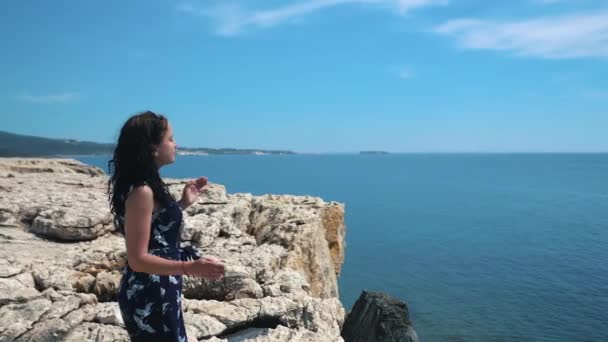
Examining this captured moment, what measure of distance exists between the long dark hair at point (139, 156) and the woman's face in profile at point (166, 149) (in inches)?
1.9

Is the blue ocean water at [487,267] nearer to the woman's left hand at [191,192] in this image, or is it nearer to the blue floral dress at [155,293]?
the woman's left hand at [191,192]

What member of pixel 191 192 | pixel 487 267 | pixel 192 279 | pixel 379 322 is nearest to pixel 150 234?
pixel 191 192

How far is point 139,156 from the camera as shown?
4.21 metres

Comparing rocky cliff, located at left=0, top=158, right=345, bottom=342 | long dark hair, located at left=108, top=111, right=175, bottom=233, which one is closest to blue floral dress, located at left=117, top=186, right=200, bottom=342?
long dark hair, located at left=108, top=111, right=175, bottom=233

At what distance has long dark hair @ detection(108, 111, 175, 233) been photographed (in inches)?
164

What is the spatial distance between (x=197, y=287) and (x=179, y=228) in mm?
5290

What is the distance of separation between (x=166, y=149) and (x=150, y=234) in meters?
0.83

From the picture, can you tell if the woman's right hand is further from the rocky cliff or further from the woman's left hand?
the rocky cliff

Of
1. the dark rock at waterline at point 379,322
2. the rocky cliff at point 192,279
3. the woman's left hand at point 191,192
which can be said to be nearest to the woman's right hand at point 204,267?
the woman's left hand at point 191,192

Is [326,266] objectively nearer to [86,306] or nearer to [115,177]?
[86,306]

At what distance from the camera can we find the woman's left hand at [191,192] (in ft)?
17.4

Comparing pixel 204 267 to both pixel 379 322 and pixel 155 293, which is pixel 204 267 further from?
pixel 379 322

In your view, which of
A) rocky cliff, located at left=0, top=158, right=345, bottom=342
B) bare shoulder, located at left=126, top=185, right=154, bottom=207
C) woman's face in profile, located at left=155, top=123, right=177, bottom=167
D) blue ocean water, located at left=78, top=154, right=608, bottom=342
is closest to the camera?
bare shoulder, located at left=126, top=185, right=154, bottom=207

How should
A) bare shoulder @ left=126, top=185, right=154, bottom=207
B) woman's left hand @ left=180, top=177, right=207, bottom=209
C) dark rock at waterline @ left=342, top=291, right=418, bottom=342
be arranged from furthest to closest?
dark rock at waterline @ left=342, top=291, right=418, bottom=342
woman's left hand @ left=180, top=177, right=207, bottom=209
bare shoulder @ left=126, top=185, right=154, bottom=207
